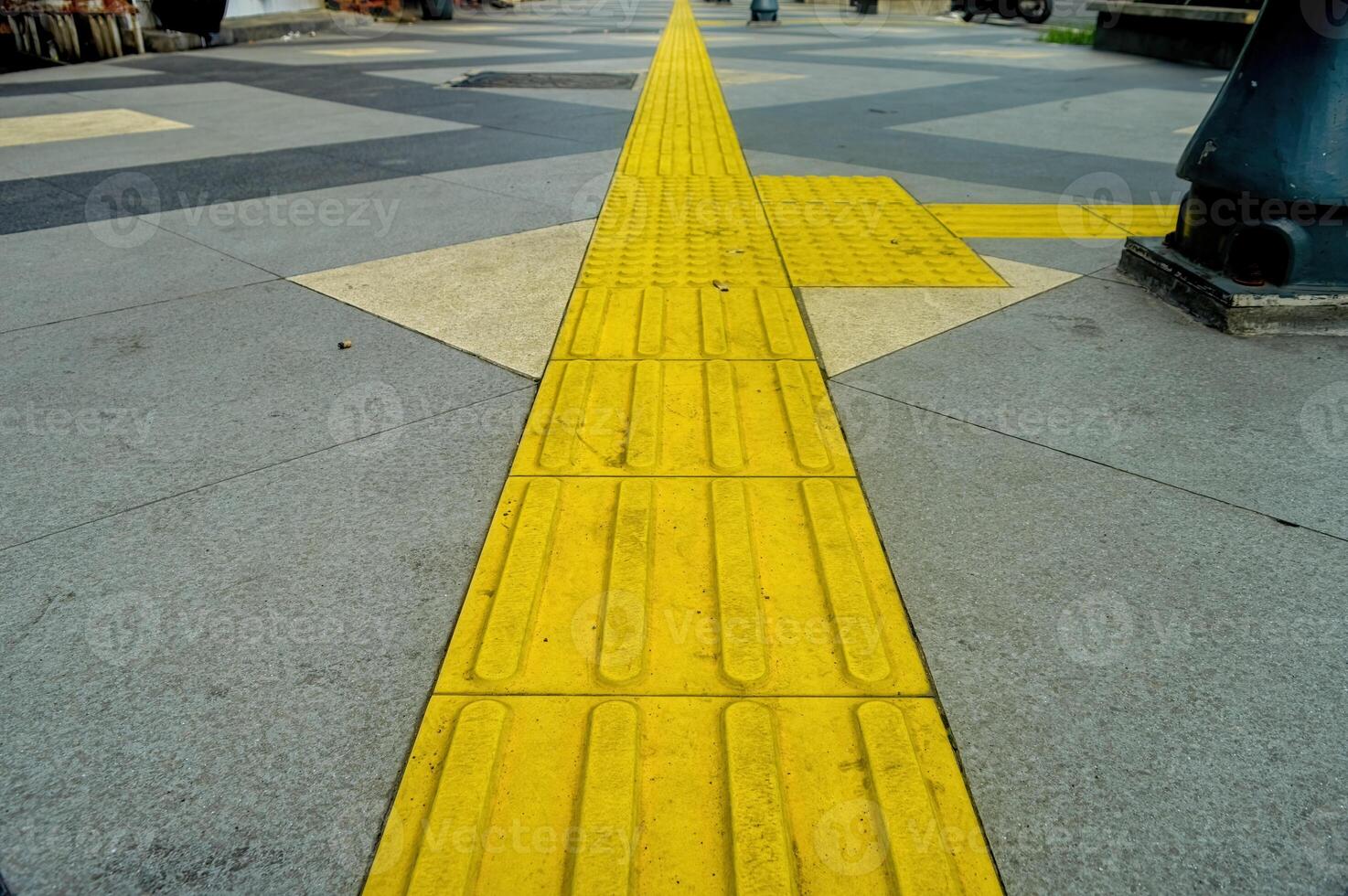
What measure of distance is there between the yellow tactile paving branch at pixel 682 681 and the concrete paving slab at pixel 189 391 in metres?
0.68

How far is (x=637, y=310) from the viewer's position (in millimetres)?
3598

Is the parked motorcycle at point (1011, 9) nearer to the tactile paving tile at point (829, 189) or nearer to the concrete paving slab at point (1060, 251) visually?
the tactile paving tile at point (829, 189)

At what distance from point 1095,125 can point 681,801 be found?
843 cm

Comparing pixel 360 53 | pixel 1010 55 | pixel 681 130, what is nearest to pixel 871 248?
pixel 681 130

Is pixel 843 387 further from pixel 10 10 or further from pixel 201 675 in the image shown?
A: pixel 10 10

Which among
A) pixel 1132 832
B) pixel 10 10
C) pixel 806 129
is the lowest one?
pixel 1132 832

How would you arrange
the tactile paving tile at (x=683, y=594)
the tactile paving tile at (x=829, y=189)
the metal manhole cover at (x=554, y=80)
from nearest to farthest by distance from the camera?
the tactile paving tile at (x=683, y=594) → the tactile paving tile at (x=829, y=189) → the metal manhole cover at (x=554, y=80)

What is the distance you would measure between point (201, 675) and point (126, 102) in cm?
950

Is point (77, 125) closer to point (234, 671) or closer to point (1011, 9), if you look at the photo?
point (234, 671)

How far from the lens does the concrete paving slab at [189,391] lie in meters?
2.42

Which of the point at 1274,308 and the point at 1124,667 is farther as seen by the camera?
the point at 1274,308

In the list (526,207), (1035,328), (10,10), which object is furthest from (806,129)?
(10,10)

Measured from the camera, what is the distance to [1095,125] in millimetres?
7867

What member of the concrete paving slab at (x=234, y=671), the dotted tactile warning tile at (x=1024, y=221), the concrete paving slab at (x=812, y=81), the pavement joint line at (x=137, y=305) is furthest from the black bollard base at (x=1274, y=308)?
the concrete paving slab at (x=812, y=81)
